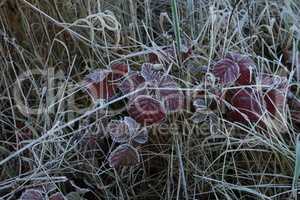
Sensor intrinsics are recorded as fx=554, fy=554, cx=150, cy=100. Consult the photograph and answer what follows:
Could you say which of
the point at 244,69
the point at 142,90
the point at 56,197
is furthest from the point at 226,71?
the point at 56,197

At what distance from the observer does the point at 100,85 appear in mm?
1000

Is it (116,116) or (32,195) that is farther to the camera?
(116,116)

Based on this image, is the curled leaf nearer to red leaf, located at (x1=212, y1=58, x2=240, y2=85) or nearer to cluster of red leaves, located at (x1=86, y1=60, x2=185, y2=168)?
cluster of red leaves, located at (x1=86, y1=60, x2=185, y2=168)

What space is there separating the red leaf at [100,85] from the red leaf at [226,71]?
19cm

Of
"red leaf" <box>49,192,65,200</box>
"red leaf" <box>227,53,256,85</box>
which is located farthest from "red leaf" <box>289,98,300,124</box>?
"red leaf" <box>49,192,65,200</box>

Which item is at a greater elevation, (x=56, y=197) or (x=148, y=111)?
(x=148, y=111)

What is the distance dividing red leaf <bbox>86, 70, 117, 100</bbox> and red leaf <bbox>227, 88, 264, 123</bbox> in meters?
0.22

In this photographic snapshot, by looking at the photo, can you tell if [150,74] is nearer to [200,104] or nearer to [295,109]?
[200,104]

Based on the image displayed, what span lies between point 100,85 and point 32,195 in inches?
9.1

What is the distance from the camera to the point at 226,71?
981 mm

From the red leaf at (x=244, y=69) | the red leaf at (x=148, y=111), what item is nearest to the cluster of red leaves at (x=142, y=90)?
the red leaf at (x=148, y=111)

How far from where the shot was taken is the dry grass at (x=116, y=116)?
0.99 metres

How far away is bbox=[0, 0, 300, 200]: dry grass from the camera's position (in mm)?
989

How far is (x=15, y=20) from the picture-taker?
1229 mm
